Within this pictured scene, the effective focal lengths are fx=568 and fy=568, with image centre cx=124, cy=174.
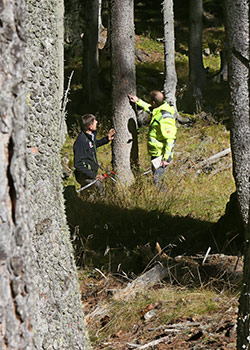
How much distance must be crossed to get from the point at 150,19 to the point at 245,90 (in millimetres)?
25264

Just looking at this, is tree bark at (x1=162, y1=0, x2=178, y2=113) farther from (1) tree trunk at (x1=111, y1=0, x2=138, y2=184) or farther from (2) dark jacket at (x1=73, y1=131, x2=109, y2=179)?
(2) dark jacket at (x1=73, y1=131, x2=109, y2=179)

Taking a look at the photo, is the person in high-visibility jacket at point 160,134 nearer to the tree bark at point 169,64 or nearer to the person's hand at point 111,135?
the person's hand at point 111,135

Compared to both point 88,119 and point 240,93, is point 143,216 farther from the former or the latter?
point 240,93

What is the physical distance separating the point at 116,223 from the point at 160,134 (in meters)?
2.36

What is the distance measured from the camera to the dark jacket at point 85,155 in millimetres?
8516

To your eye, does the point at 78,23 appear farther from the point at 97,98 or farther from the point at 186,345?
the point at 186,345

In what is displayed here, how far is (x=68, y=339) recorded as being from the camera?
3.73 m

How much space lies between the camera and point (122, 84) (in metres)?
9.31

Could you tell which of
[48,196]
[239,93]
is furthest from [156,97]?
[48,196]

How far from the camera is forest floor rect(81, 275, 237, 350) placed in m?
4.32

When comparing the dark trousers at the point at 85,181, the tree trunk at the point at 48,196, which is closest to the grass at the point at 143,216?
the dark trousers at the point at 85,181

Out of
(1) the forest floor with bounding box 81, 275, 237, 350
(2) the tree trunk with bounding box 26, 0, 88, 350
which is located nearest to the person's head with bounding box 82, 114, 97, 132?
(1) the forest floor with bounding box 81, 275, 237, 350

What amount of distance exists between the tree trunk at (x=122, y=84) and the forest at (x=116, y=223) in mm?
18

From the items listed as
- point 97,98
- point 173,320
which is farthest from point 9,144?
point 97,98
